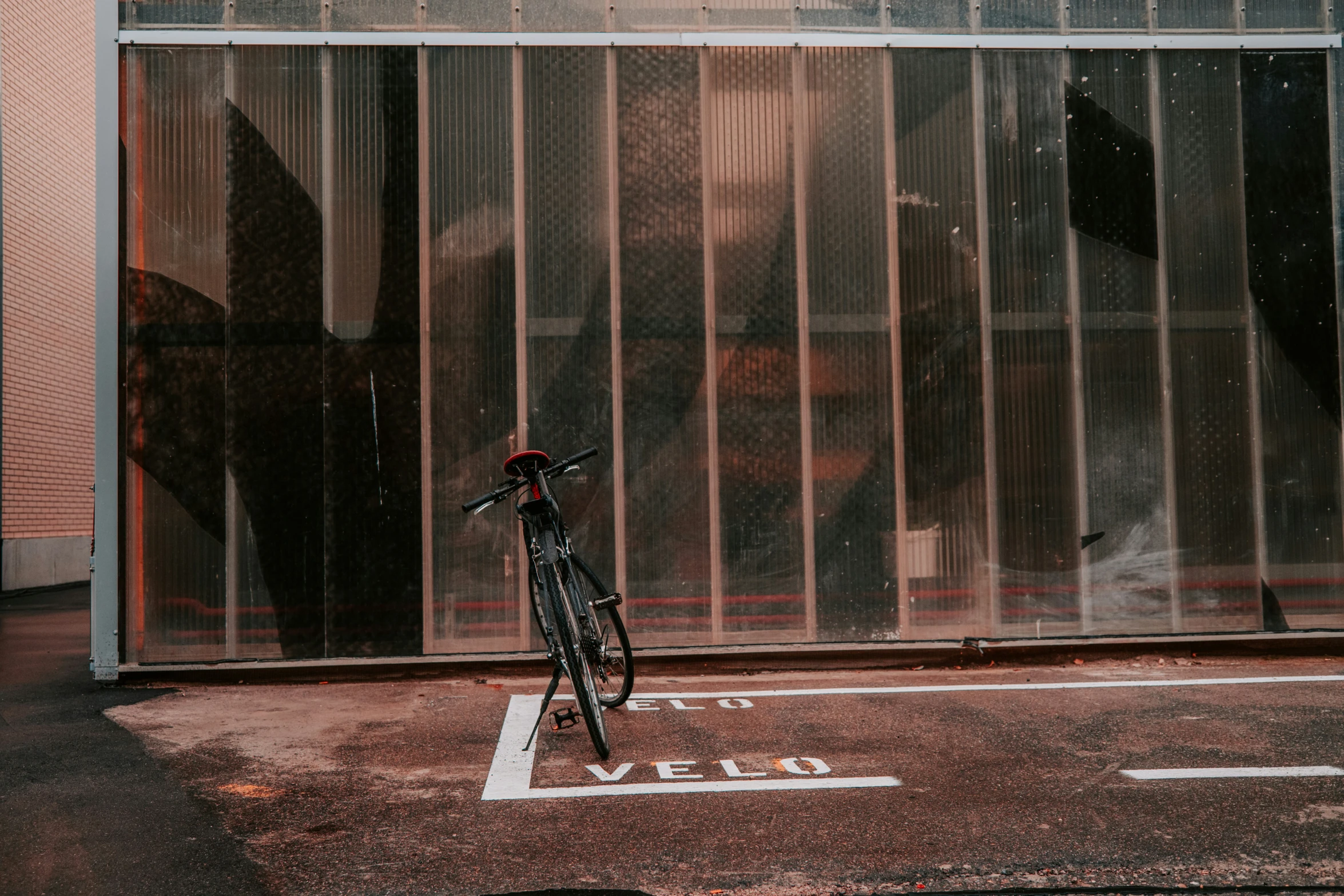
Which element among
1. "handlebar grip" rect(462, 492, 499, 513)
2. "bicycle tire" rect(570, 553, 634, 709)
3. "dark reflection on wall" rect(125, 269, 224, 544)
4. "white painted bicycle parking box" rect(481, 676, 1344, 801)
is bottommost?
"white painted bicycle parking box" rect(481, 676, 1344, 801)

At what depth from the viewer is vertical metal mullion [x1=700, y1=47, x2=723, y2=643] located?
25.0 feet

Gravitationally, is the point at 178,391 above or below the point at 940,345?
below

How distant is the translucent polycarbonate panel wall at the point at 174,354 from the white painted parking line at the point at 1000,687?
287 centimetres

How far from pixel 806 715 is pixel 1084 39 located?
569 cm

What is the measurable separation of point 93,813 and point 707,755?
2.76 meters

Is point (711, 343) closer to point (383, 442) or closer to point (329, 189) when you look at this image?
point (383, 442)

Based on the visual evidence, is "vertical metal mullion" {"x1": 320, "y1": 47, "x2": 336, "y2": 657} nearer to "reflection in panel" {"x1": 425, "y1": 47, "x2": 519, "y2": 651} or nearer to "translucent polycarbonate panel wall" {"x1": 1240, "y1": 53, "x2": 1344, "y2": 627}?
"reflection in panel" {"x1": 425, "y1": 47, "x2": 519, "y2": 651}

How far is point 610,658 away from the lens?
5.52 metres

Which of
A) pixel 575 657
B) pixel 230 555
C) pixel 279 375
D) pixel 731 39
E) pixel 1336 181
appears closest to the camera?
pixel 575 657

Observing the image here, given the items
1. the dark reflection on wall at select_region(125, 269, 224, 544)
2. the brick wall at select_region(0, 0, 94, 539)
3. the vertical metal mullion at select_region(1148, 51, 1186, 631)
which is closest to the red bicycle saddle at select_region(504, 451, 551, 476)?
the dark reflection on wall at select_region(125, 269, 224, 544)

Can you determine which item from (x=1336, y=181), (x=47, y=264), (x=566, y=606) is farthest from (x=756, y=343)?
(x=47, y=264)

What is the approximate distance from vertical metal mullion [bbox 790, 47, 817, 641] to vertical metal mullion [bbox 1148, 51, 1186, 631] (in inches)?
107

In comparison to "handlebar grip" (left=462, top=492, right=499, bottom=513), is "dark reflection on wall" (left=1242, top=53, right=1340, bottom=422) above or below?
above

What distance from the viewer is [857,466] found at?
25.3 feet
